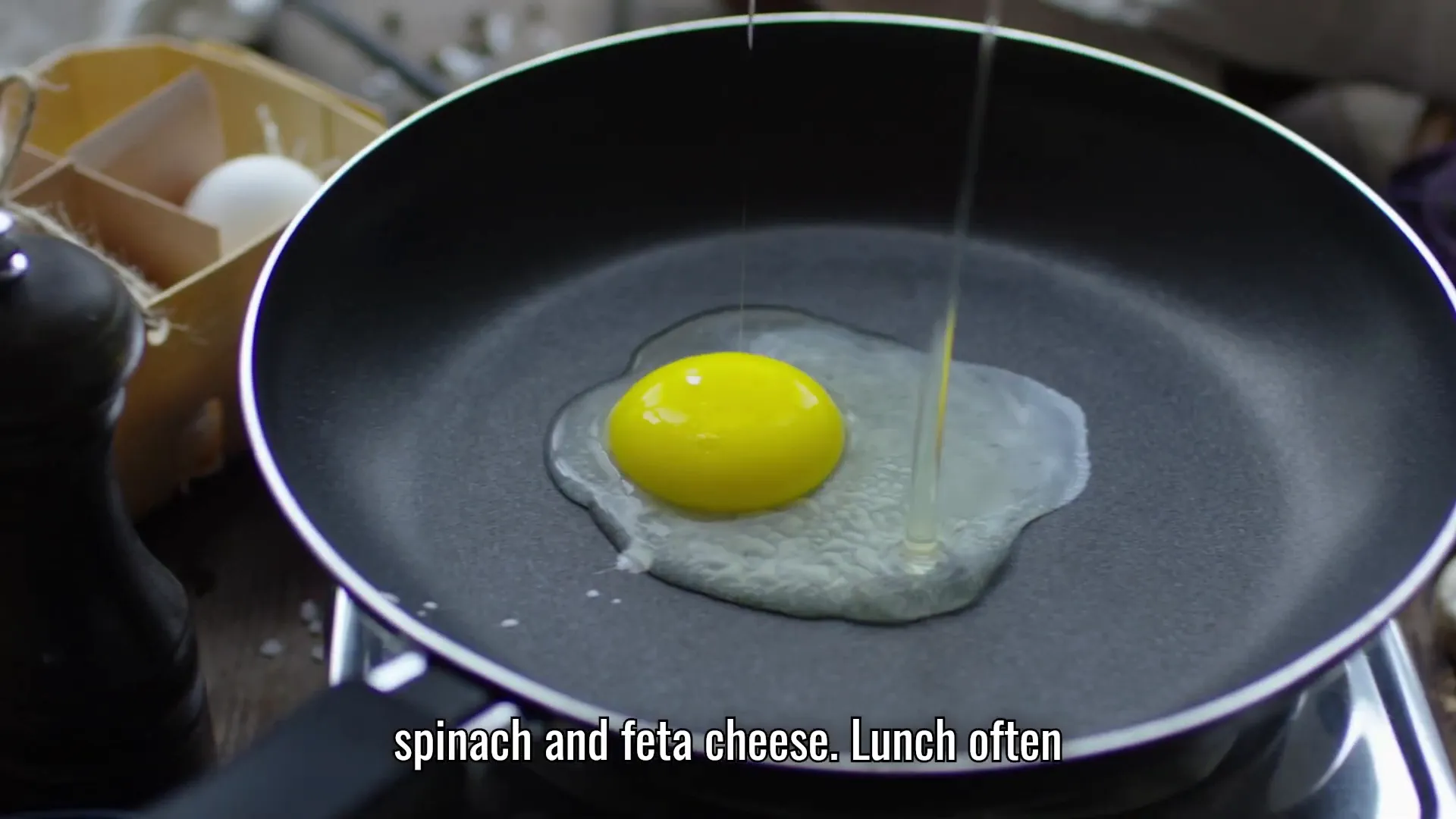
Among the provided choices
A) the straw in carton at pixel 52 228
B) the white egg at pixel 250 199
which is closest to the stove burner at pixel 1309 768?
the straw in carton at pixel 52 228

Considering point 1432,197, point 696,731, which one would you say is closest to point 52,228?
point 696,731

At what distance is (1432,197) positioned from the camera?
1223 millimetres

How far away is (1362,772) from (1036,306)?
1.42 feet

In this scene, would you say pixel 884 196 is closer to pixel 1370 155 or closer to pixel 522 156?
pixel 522 156

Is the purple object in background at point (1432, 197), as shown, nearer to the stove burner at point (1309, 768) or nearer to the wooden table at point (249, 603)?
the wooden table at point (249, 603)

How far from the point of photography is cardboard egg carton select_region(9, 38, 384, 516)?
0.94m

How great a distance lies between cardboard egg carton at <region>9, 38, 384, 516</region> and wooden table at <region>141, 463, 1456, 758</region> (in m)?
0.03

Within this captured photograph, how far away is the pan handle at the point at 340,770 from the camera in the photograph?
20.0 inches

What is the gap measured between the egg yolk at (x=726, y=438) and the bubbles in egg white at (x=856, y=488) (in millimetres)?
14

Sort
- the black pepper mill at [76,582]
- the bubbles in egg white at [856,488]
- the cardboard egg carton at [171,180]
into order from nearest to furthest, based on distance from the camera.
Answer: the black pepper mill at [76,582]
the bubbles in egg white at [856,488]
the cardboard egg carton at [171,180]

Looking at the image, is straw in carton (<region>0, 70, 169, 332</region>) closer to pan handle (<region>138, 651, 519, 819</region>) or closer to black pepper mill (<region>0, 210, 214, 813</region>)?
black pepper mill (<region>0, 210, 214, 813</region>)

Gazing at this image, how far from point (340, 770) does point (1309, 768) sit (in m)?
0.52

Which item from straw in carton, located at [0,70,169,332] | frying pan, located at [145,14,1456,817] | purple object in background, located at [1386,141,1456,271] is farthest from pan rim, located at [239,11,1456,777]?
purple object in background, located at [1386,141,1456,271]

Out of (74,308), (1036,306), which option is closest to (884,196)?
(1036,306)
